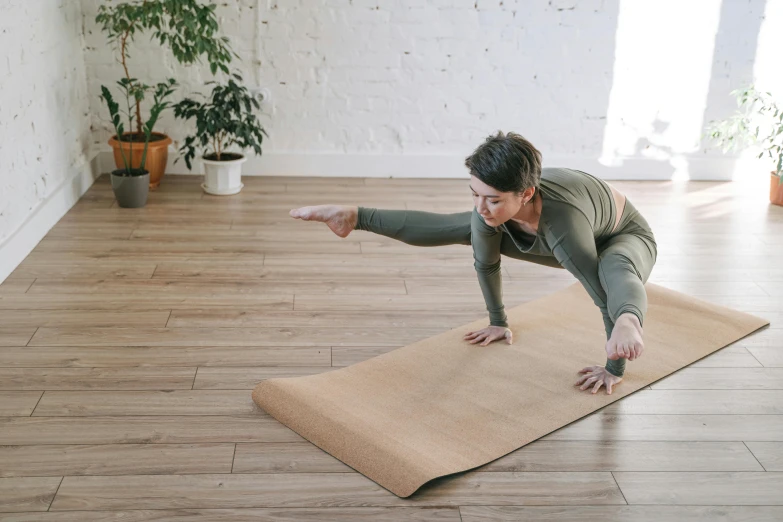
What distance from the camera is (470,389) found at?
2506mm

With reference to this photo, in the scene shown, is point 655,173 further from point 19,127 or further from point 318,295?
point 19,127

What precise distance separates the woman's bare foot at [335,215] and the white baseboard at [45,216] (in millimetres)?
1387

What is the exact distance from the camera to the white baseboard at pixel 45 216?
3.28 meters

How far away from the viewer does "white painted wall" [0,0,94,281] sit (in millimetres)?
3363

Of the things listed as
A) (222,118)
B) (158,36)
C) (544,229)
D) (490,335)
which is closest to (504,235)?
(544,229)

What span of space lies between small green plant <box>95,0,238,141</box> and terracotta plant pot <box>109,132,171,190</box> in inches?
2.4

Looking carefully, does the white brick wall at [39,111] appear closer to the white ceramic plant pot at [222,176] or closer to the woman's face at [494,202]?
the white ceramic plant pot at [222,176]

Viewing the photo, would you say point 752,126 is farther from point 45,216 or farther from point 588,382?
point 45,216

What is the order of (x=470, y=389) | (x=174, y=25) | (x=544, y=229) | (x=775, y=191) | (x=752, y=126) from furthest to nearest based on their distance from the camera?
(x=752, y=126), (x=775, y=191), (x=174, y=25), (x=470, y=389), (x=544, y=229)

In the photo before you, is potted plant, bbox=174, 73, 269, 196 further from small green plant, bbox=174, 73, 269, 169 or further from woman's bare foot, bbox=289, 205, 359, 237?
woman's bare foot, bbox=289, 205, 359, 237

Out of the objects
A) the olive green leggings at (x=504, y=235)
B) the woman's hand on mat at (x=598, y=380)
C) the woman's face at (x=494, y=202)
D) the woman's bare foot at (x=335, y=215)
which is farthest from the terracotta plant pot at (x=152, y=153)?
the woman's hand on mat at (x=598, y=380)

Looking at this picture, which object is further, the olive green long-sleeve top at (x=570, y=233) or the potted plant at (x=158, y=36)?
the potted plant at (x=158, y=36)

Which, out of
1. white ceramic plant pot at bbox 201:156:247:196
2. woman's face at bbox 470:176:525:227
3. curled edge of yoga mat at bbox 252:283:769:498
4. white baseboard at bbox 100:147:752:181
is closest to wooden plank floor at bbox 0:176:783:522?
curled edge of yoga mat at bbox 252:283:769:498

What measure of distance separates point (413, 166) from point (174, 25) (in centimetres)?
152
